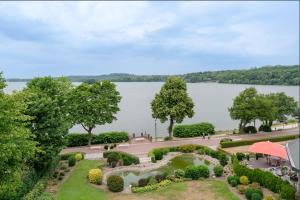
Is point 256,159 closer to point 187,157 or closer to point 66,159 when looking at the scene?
point 187,157

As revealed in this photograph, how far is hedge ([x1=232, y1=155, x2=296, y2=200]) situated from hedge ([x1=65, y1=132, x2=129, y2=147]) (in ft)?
64.0

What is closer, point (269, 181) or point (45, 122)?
point (269, 181)

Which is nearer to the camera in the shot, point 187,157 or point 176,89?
point 187,157

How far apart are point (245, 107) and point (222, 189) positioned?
23.9 meters

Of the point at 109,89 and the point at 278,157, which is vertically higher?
the point at 109,89

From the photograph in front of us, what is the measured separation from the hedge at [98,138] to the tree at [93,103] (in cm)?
131

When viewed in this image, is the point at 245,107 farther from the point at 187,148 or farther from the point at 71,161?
the point at 71,161

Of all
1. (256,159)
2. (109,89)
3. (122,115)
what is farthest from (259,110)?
(122,115)

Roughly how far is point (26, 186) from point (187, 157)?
64.9 feet

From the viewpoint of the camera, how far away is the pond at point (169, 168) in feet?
107

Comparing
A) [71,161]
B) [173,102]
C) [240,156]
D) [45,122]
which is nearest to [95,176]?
[71,161]

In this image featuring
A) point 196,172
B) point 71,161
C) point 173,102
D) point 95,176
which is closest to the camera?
point 95,176

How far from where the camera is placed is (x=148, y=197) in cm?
2694

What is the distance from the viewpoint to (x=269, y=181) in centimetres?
2745
